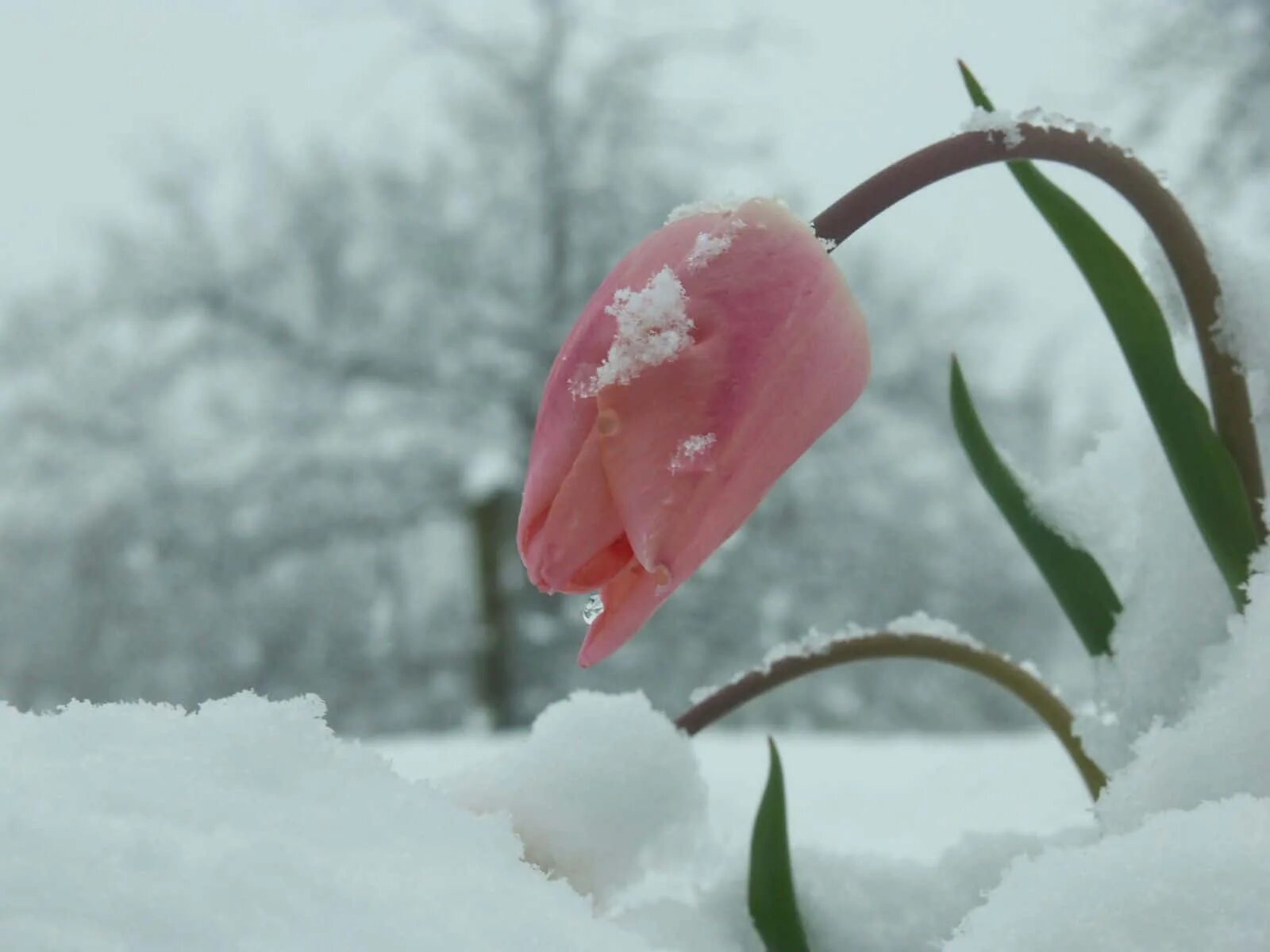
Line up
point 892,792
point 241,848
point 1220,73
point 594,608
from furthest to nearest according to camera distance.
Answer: point 1220,73 < point 892,792 < point 594,608 < point 241,848

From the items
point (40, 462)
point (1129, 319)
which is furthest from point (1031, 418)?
point (1129, 319)

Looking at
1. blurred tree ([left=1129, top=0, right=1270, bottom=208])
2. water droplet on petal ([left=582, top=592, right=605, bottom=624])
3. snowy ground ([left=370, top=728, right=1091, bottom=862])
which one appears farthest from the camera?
blurred tree ([left=1129, top=0, right=1270, bottom=208])

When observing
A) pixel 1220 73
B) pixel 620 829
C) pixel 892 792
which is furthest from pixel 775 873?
pixel 1220 73

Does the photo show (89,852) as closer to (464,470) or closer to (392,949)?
(392,949)

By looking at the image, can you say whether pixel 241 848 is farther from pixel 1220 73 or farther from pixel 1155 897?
pixel 1220 73

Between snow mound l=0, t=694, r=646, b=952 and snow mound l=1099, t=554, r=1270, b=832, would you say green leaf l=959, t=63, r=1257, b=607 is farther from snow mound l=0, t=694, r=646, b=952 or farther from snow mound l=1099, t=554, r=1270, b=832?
snow mound l=0, t=694, r=646, b=952

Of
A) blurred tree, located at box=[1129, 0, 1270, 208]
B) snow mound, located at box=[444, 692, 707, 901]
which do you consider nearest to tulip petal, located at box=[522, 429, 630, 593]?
snow mound, located at box=[444, 692, 707, 901]
